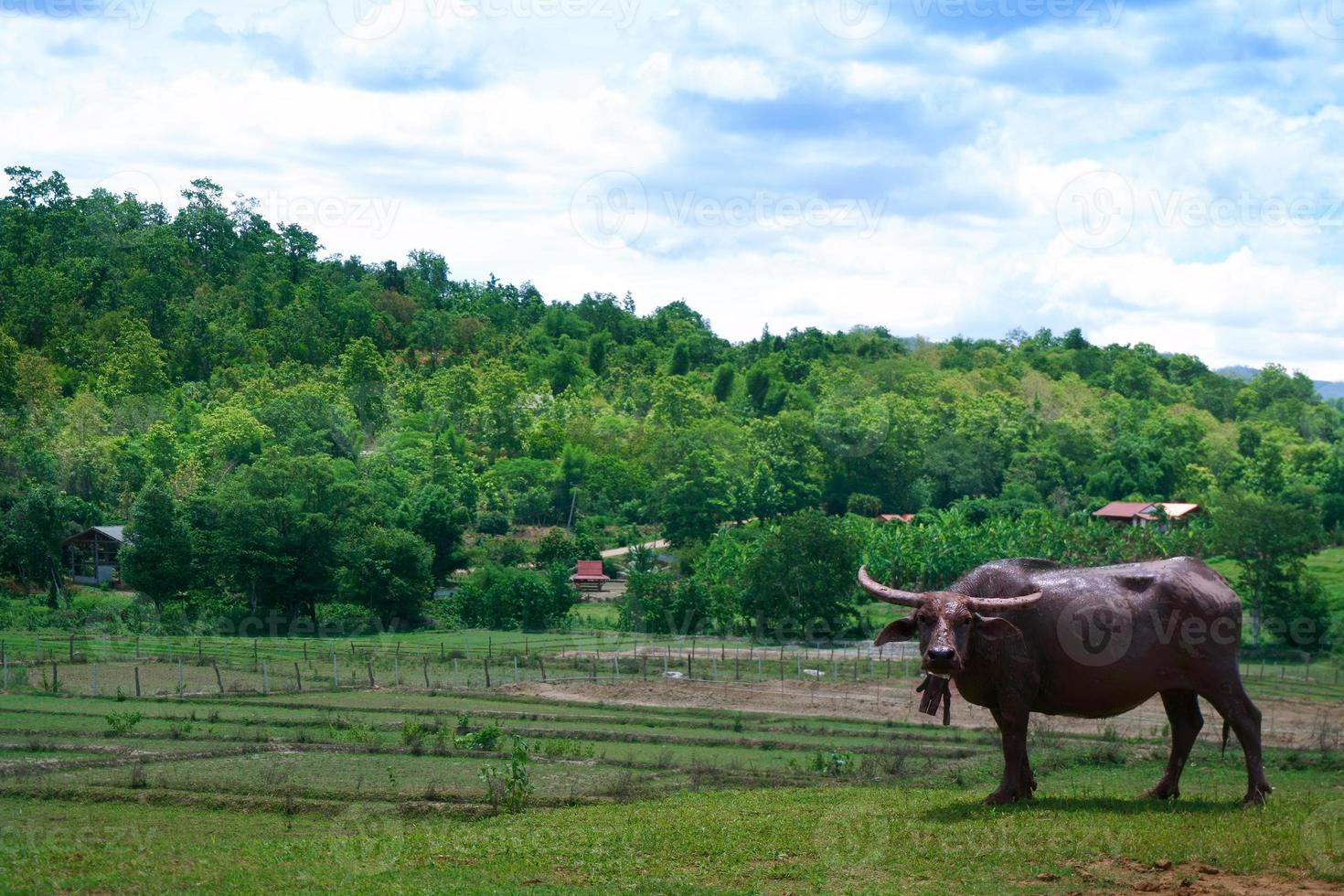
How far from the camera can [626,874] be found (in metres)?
12.1

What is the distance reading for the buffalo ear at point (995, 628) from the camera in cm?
1409

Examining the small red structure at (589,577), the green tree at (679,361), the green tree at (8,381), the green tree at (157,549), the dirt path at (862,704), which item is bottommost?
the dirt path at (862,704)

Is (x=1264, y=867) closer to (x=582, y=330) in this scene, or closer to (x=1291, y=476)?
(x=1291, y=476)

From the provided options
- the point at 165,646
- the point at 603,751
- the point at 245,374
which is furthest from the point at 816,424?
the point at 603,751

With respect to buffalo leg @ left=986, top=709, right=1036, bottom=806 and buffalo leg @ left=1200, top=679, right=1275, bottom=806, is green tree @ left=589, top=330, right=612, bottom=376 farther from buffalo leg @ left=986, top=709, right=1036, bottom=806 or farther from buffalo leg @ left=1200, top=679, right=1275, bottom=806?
buffalo leg @ left=1200, top=679, right=1275, bottom=806

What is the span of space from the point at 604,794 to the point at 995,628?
8.98 meters

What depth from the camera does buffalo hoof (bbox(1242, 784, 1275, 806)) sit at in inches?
560

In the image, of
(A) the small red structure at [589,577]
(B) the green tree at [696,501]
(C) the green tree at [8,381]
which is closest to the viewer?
(A) the small red structure at [589,577]

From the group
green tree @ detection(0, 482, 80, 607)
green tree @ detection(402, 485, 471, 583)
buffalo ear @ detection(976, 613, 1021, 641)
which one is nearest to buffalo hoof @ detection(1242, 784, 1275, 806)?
buffalo ear @ detection(976, 613, 1021, 641)

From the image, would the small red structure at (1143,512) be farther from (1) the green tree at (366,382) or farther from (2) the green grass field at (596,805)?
(2) the green grass field at (596,805)

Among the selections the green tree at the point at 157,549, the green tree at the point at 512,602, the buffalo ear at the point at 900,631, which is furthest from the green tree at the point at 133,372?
the buffalo ear at the point at 900,631

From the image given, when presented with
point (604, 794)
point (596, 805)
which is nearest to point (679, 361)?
point (604, 794)

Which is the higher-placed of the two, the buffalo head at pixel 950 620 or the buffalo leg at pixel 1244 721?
the buffalo head at pixel 950 620

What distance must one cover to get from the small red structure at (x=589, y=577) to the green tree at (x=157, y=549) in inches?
854
